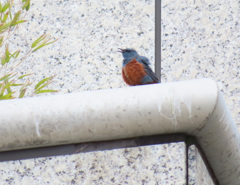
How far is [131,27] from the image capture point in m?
3.33

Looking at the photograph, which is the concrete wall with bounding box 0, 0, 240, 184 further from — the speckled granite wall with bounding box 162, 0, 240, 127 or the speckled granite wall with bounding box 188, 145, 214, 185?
the speckled granite wall with bounding box 188, 145, 214, 185

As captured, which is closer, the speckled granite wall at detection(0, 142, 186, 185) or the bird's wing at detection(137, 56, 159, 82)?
the speckled granite wall at detection(0, 142, 186, 185)

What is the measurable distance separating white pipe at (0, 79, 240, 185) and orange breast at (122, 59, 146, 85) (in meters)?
0.93

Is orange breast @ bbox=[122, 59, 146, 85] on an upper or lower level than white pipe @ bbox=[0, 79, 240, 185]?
upper

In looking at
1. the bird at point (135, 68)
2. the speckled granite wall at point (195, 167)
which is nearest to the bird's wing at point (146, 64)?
the bird at point (135, 68)

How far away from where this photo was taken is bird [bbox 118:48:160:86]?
3156mm

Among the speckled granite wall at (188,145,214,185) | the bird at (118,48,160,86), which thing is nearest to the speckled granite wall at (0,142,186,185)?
the speckled granite wall at (188,145,214,185)

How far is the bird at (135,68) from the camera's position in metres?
3.16

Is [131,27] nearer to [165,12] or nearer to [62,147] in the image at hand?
[165,12]

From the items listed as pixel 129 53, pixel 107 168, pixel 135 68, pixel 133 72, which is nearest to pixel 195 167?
pixel 107 168

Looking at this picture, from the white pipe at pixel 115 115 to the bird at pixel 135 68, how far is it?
3.03 ft

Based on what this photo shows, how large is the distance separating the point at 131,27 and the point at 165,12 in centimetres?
18

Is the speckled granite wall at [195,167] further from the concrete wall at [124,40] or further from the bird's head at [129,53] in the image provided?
the bird's head at [129,53]

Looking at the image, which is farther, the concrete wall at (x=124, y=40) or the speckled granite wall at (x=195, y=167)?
the concrete wall at (x=124, y=40)
